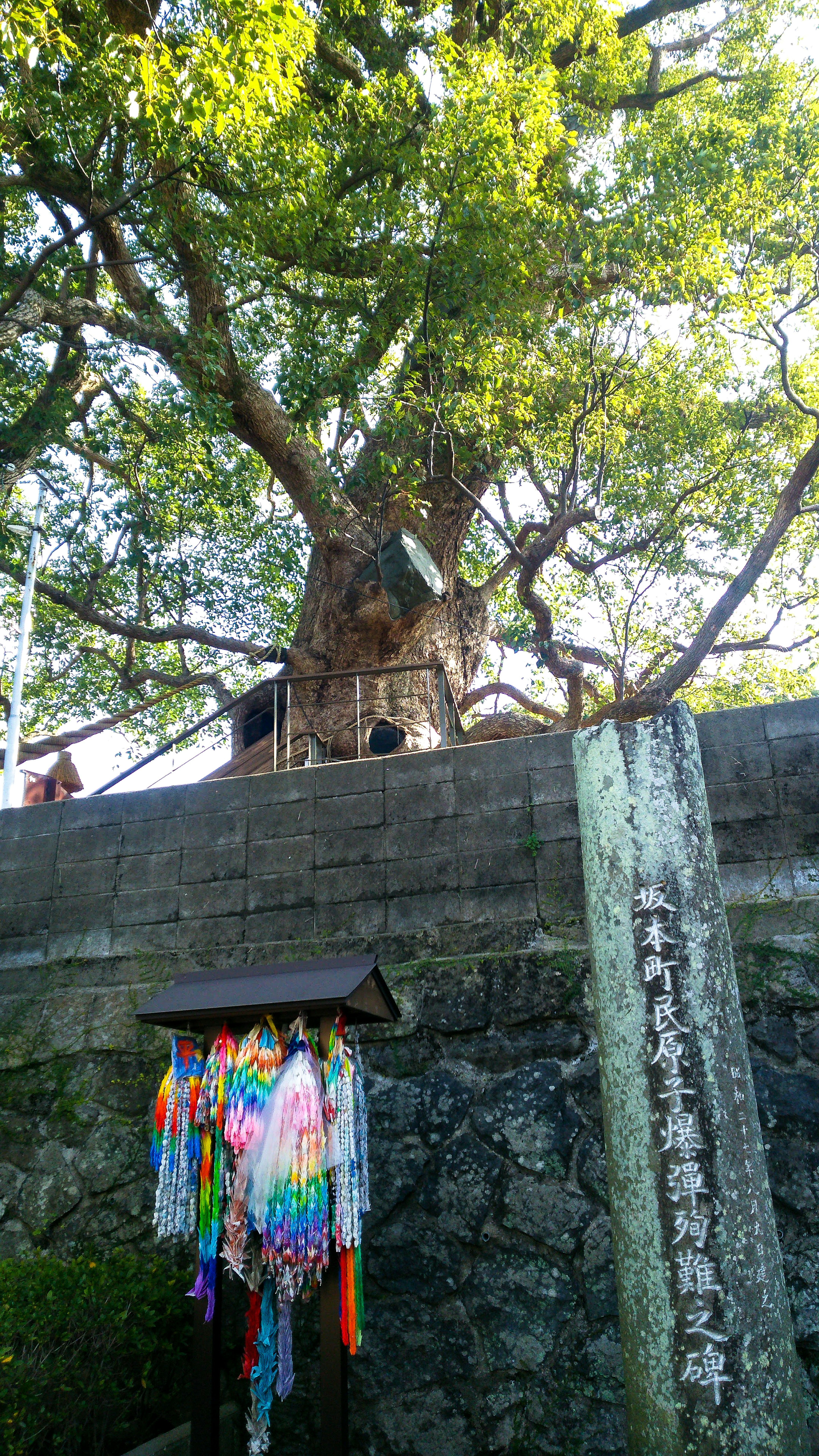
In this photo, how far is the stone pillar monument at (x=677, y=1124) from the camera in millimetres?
2932

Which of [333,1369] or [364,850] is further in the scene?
[364,850]

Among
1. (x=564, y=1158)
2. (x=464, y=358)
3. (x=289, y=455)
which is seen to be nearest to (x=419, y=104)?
(x=464, y=358)

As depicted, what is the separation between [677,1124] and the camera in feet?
10.5

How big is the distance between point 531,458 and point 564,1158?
7.98 metres

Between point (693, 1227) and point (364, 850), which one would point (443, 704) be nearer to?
point (364, 850)

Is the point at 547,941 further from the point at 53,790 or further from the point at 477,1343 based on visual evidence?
the point at 53,790

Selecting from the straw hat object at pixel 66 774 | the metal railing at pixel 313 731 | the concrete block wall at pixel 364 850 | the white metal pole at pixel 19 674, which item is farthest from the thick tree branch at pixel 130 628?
the concrete block wall at pixel 364 850

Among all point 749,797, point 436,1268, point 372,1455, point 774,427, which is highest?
point 774,427

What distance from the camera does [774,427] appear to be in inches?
478

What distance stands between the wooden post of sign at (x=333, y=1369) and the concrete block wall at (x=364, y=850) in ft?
6.81

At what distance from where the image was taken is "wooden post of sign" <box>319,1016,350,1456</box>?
3375 millimetres

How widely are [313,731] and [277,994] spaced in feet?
16.6

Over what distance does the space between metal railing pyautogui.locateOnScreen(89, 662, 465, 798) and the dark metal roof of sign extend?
8.76 ft

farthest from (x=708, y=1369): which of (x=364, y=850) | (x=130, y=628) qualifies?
(x=130, y=628)
